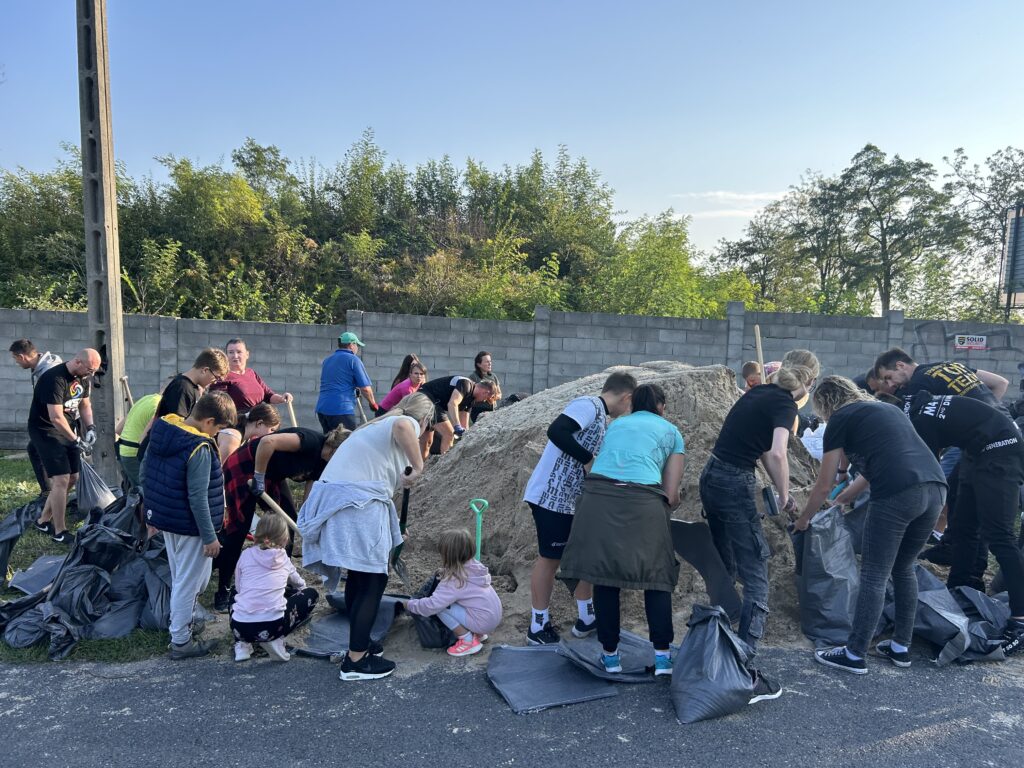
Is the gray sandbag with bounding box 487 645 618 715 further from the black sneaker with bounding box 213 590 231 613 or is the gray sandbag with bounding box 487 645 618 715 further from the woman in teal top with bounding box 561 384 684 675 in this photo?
the black sneaker with bounding box 213 590 231 613

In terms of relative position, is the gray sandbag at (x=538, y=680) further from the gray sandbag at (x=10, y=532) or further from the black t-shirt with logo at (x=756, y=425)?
the gray sandbag at (x=10, y=532)

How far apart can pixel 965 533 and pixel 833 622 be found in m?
1.18

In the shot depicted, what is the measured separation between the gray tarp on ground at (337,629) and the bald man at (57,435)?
263 centimetres

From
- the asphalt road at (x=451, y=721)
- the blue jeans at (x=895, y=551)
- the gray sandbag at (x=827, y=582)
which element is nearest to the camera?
the asphalt road at (x=451, y=721)

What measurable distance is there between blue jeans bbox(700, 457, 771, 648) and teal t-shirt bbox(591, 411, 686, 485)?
0.35 meters

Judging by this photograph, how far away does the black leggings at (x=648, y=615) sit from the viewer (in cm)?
343

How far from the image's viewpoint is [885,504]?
3568 mm

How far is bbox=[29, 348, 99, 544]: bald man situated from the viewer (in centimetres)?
550

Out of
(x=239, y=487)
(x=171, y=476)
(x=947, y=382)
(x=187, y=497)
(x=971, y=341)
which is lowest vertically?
(x=239, y=487)

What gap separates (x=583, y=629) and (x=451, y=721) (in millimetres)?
1103

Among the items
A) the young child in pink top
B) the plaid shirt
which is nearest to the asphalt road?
the plaid shirt

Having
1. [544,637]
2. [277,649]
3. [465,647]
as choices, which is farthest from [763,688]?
[277,649]

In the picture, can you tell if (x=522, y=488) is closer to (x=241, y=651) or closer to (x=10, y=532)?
(x=241, y=651)

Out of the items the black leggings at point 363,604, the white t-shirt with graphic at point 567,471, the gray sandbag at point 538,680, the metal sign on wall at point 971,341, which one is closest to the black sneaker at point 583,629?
the gray sandbag at point 538,680
